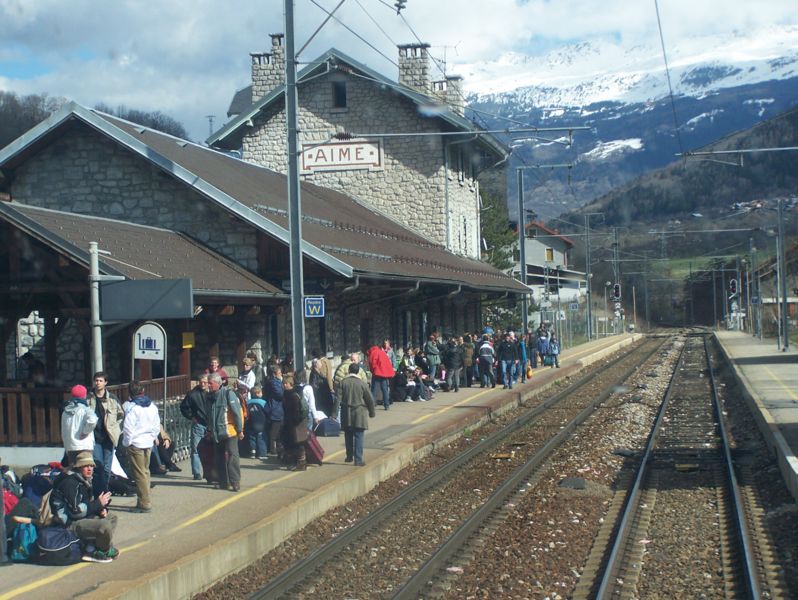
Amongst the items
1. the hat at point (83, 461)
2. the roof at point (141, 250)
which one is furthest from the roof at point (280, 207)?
the hat at point (83, 461)

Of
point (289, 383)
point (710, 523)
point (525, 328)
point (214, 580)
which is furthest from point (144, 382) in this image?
point (525, 328)

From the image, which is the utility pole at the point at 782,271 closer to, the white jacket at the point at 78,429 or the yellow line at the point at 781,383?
the yellow line at the point at 781,383

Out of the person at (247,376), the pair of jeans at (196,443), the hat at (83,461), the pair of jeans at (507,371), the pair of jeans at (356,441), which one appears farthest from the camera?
the pair of jeans at (507,371)

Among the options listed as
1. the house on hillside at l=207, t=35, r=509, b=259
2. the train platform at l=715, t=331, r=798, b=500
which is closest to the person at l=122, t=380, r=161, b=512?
the train platform at l=715, t=331, r=798, b=500

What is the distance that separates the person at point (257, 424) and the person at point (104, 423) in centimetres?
313

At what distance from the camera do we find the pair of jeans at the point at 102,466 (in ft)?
37.8

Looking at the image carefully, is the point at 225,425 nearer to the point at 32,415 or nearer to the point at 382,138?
the point at 32,415

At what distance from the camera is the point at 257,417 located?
605 inches

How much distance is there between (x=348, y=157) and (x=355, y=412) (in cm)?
596

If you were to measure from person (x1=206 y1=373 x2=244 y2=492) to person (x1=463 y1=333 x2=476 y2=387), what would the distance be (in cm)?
1669

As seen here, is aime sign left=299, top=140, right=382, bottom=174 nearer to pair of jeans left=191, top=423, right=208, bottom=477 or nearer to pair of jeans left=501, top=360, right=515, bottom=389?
pair of jeans left=191, top=423, right=208, bottom=477

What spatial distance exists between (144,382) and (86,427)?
4.84 m

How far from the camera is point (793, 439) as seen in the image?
16.8m

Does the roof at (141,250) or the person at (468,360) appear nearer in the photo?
→ the roof at (141,250)
